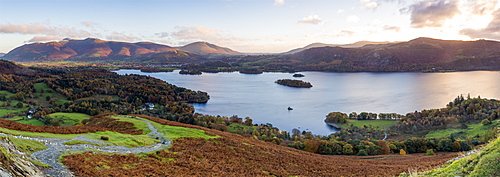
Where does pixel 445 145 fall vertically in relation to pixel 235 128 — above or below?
above

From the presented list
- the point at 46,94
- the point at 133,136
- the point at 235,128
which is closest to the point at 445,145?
the point at 235,128

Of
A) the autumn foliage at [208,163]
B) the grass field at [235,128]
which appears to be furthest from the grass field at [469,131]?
the autumn foliage at [208,163]

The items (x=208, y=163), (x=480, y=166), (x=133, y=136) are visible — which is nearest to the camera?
(x=480, y=166)

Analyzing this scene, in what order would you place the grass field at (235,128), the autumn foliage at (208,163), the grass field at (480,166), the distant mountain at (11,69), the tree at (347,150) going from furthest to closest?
the distant mountain at (11,69), the grass field at (235,128), the tree at (347,150), the autumn foliage at (208,163), the grass field at (480,166)

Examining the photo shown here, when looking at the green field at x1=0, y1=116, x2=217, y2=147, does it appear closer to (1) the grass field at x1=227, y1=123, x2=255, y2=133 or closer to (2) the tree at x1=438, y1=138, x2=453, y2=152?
(1) the grass field at x1=227, y1=123, x2=255, y2=133

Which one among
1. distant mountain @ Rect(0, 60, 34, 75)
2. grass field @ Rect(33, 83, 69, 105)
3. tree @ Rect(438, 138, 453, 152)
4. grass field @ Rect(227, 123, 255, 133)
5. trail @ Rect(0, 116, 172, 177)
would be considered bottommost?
grass field @ Rect(227, 123, 255, 133)

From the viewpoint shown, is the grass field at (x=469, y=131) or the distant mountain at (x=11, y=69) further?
the distant mountain at (x=11, y=69)

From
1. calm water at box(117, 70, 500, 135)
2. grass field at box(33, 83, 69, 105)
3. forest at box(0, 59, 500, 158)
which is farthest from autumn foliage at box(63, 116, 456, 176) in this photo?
grass field at box(33, 83, 69, 105)

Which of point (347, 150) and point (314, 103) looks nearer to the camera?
point (347, 150)

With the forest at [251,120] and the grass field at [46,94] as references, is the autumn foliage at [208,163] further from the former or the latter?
the grass field at [46,94]

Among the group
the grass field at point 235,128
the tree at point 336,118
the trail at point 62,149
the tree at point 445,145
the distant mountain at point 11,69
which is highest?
the distant mountain at point 11,69

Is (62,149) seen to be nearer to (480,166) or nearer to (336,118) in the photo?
(480,166)

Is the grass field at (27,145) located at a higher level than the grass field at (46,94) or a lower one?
Result: higher

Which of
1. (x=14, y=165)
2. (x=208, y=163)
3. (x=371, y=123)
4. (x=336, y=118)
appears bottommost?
(x=371, y=123)
